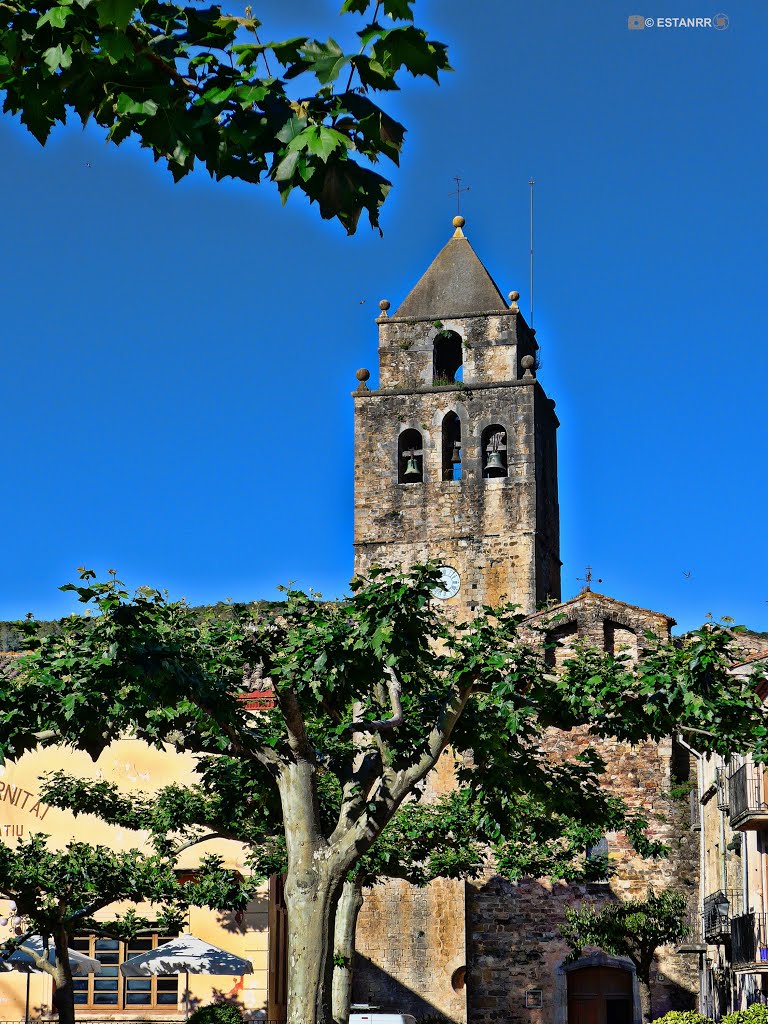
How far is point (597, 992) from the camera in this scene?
3088cm

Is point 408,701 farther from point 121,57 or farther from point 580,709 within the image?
point 121,57

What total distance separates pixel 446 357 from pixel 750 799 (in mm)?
15873

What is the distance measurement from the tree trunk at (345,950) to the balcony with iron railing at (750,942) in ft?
24.4

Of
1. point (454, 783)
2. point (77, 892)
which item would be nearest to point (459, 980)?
point (454, 783)

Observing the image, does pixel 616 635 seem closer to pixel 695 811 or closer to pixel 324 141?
pixel 695 811

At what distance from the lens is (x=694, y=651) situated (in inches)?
476

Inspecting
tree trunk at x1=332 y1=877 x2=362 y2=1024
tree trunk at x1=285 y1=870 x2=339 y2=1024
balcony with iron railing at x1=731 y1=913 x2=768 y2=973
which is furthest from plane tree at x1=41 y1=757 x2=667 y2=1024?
balcony with iron railing at x1=731 y1=913 x2=768 y2=973

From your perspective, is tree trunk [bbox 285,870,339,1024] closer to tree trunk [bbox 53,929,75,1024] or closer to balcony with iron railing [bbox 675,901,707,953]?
tree trunk [bbox 53,929,75,1024]

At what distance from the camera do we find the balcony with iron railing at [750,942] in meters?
24.0

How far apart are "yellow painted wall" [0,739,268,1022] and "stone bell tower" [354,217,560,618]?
10.7 m

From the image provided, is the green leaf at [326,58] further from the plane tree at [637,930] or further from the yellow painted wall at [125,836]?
the plane tree at [637,930]

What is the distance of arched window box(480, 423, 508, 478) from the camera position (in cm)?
3441

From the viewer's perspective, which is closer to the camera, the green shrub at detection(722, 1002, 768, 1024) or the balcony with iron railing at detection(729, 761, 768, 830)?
the green shrub at detection(722, 1002, 768, 1024)

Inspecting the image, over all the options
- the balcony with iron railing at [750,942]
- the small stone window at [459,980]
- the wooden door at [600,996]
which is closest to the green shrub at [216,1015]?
the balcony with iron railing at [750,942]
